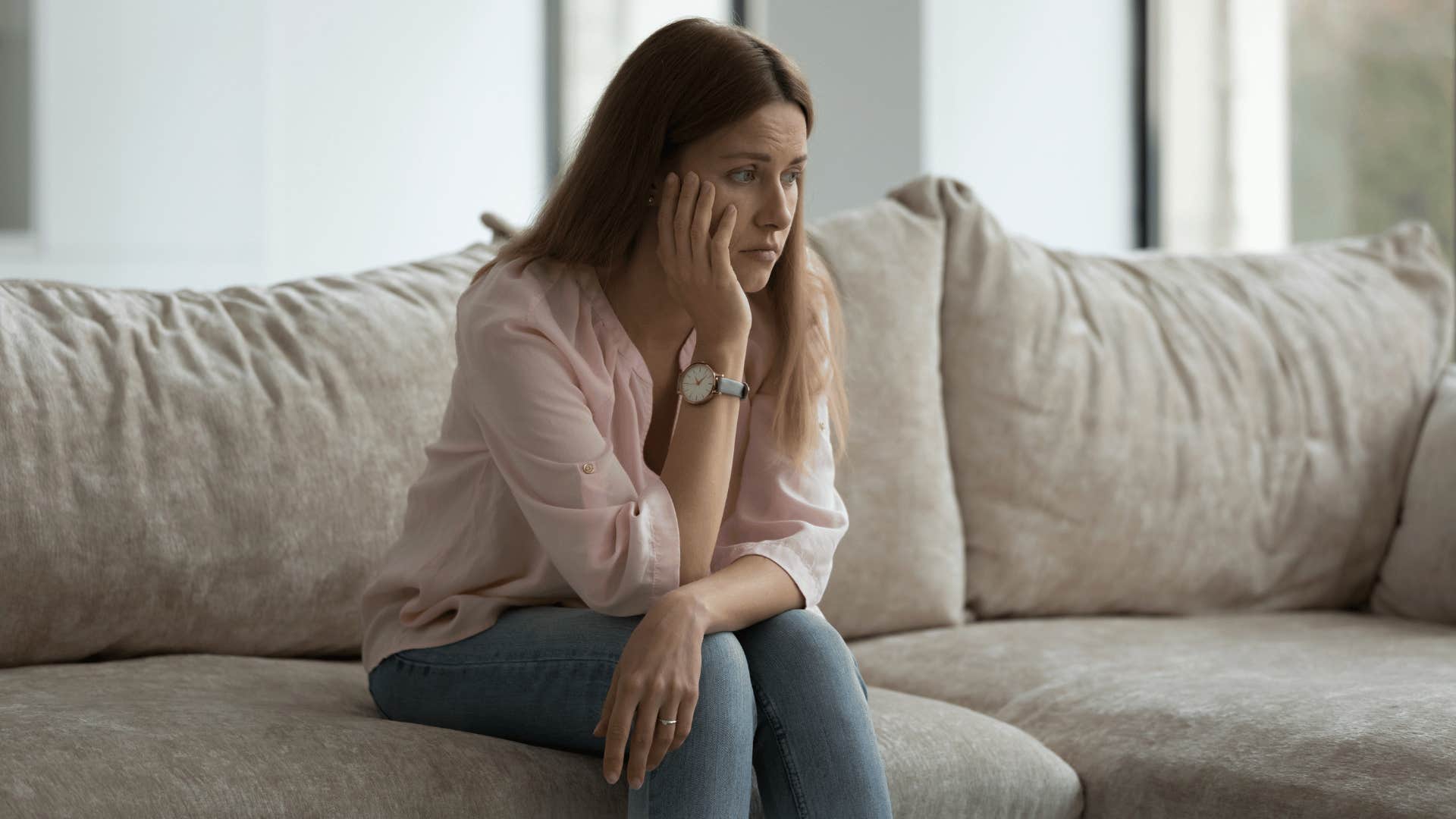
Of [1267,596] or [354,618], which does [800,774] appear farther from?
[1267,596]

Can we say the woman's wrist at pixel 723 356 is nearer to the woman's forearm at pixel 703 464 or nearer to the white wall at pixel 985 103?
the woman's forearm at pixel 703 464

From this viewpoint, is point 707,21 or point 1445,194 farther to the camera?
point 1445,194

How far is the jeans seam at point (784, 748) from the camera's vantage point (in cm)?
128

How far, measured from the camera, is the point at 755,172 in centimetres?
146

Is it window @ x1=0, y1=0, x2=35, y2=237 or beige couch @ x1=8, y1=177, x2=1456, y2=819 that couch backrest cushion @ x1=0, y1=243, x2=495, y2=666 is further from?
window @ x1=0, y1=0, x2=35, y2=237

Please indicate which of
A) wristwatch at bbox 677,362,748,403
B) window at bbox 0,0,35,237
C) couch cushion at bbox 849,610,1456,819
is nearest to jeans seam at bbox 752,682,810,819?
wristwatch at bbox 677,362,748,403

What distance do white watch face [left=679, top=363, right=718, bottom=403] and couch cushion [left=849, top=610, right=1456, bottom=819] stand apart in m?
0.57

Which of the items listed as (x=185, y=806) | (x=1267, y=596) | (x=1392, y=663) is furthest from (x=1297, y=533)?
(x=185, y=806)

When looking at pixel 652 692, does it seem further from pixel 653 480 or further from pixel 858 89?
pixel 858 89

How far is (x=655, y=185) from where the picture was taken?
1473 millimetres

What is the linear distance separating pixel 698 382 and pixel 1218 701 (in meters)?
0.66

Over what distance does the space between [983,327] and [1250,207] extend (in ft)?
5.01

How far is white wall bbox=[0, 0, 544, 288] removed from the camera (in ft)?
10.8

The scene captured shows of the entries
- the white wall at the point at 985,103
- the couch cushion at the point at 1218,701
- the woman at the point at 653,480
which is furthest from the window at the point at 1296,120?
the woman at the point at 653,480
